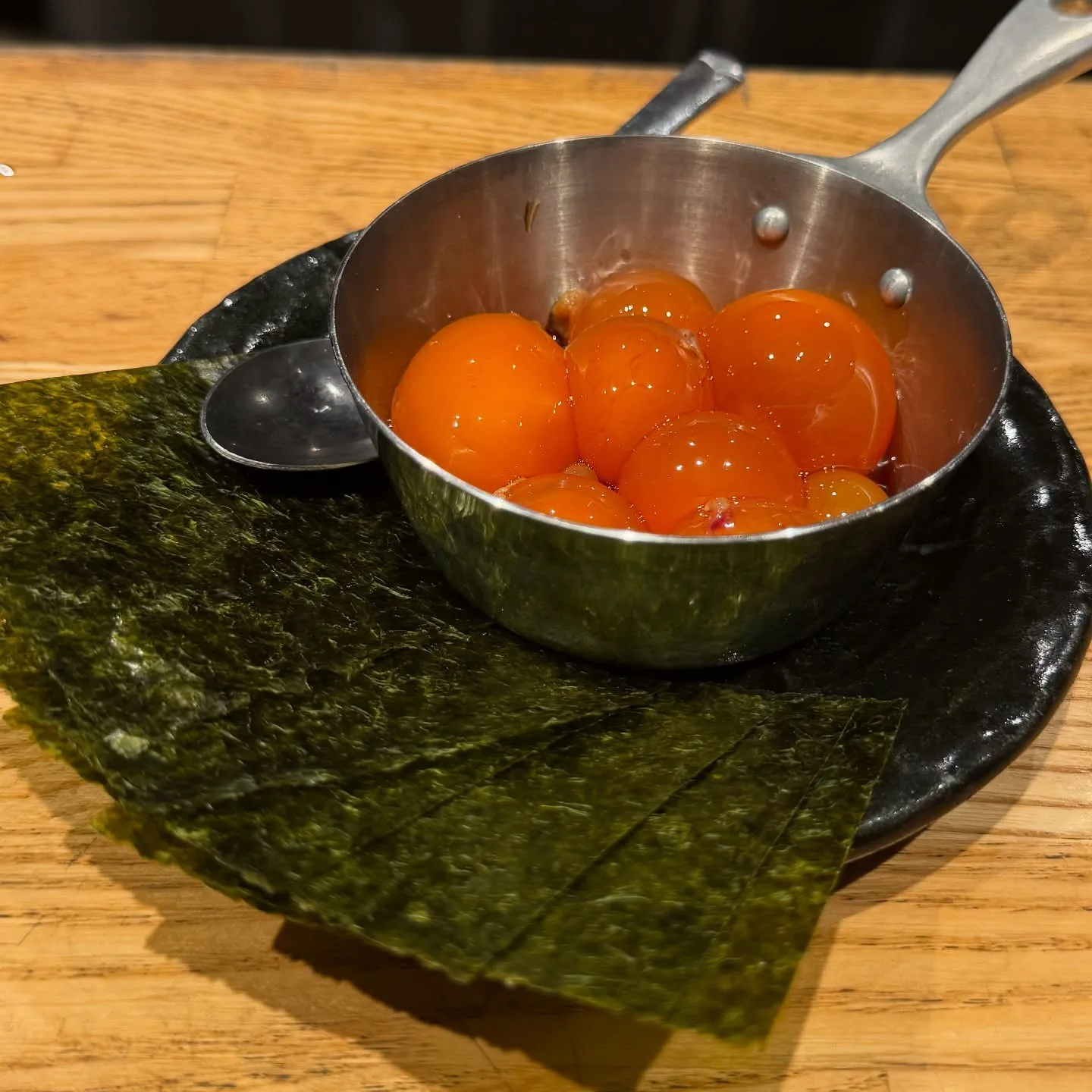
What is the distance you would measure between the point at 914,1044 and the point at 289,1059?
0.41m

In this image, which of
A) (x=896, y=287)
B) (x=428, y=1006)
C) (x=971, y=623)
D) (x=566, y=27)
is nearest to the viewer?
(x=428, y=1006)

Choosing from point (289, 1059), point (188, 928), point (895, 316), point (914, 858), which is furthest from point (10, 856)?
point (895, 316)

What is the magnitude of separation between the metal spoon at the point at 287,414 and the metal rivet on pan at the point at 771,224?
0.43 metres

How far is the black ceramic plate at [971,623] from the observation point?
Answer: 767 mm

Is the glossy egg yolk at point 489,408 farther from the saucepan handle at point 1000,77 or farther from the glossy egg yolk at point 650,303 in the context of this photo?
the saucepan handle at point 1000,77

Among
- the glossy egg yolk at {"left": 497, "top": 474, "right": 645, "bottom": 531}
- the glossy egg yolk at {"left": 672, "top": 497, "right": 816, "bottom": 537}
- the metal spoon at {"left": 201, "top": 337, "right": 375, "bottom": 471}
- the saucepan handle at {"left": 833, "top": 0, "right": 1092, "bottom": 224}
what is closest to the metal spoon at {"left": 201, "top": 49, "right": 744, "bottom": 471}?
the metal spoon at {"left": 201, "top": 337, "right": 375, "bottom": 471}

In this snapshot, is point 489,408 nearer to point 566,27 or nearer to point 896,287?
point 896,287

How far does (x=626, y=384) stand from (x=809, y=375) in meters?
0.16

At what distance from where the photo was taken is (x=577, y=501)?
0.81 m

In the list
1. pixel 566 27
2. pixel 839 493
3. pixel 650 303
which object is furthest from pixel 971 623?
pixel 566 27

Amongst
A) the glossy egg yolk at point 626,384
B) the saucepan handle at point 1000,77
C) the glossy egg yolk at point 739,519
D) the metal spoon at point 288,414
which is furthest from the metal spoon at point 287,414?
the saucepan handle at point 1000,77

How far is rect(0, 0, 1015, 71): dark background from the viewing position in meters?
2.46

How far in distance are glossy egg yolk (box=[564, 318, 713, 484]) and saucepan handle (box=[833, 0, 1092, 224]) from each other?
1.00ft

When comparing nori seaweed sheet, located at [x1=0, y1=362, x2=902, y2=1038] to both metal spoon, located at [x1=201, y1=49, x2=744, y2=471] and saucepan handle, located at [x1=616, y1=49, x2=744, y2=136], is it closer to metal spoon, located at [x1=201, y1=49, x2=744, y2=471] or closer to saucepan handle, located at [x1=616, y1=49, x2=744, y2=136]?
metal spoon, located at [x1=201, y1=49, x2=744, y2=471]
